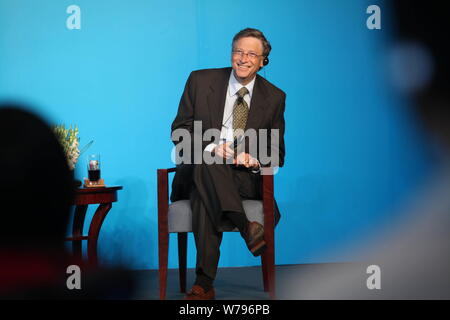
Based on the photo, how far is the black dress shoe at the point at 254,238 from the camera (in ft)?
9.37

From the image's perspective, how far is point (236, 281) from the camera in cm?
379

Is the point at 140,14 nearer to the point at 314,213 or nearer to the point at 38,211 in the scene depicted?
the point at 314,213

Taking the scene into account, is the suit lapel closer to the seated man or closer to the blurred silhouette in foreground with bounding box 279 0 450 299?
the seated man

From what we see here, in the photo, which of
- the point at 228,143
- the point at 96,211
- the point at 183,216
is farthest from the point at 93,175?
the point at 228,143

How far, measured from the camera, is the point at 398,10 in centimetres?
466

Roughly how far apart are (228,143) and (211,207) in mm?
409

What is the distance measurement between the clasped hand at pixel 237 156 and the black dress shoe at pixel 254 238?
1.17 feet

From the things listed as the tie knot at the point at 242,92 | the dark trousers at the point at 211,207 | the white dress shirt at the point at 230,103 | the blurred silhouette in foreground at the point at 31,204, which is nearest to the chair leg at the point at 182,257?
the dark trousers at the point at 211,207

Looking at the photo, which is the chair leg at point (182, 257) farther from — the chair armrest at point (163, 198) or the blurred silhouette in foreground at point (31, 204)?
the blurred silhouette in foreground at point (31, 204)

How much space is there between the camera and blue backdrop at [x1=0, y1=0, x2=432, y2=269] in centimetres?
426

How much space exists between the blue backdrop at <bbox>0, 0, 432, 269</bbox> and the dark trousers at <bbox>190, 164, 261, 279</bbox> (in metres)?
1.45

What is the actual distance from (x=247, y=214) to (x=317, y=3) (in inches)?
87.9

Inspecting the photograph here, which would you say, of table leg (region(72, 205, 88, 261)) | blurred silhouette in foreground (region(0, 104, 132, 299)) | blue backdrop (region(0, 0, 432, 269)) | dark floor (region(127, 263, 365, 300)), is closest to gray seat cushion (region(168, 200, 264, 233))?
dark floor (region(127, 263, 365, 300))

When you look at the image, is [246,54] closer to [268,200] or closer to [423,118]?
[268,200]
